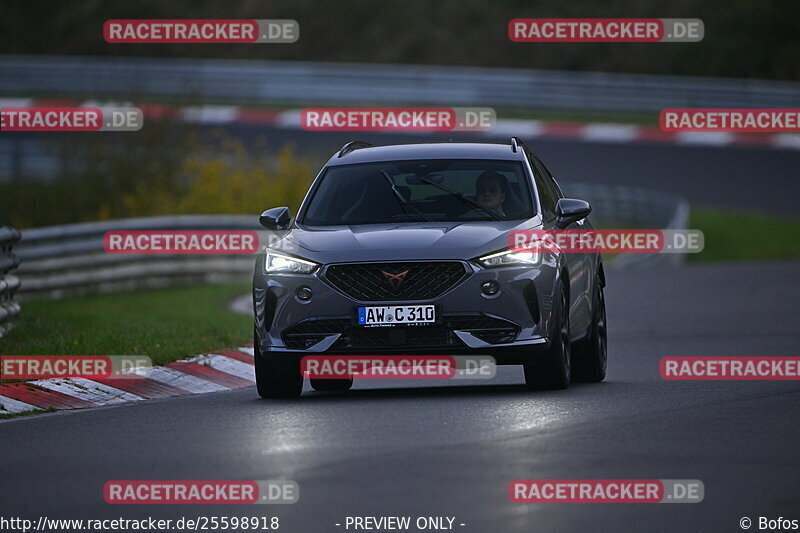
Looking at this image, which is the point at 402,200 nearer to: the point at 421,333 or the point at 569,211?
the point at 569,211

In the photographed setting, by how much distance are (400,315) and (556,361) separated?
1142 millimetres

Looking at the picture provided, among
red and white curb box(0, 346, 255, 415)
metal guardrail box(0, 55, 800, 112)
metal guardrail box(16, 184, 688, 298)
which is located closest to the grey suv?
red and white curb box(0, 346, 255, 415)

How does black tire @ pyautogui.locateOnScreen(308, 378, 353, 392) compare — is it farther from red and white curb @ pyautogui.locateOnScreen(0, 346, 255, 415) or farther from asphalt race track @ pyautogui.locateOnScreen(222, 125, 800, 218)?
asphalt race track @ pyautogui.locateOnScreen(222, 125, 800, 218)

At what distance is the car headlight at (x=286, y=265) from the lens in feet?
40.2

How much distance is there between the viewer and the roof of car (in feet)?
44.8

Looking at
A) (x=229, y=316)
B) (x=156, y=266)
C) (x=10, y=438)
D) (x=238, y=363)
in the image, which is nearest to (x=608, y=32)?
(x=156, y=266)

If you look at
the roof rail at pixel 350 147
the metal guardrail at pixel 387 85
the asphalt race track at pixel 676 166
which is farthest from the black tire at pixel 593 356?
the metal guardrail at pixel 387 85

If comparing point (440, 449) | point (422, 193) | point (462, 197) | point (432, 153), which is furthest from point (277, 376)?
point (440, 449)

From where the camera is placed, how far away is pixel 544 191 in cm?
1380

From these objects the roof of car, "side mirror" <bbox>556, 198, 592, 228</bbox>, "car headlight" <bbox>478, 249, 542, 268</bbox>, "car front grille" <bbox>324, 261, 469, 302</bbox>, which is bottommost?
"car front grille" <bbox>324, 261, 469, 302</bbox>

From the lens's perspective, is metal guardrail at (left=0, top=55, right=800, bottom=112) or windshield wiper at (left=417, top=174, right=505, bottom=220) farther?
metal guardrail at (left=0, top=55, right=800, bottom=112)

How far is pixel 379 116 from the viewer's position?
143 feet

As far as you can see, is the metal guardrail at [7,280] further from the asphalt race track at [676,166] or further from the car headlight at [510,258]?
the asphalt race track at [676,166]

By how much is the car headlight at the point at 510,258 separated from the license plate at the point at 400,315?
0.47m
